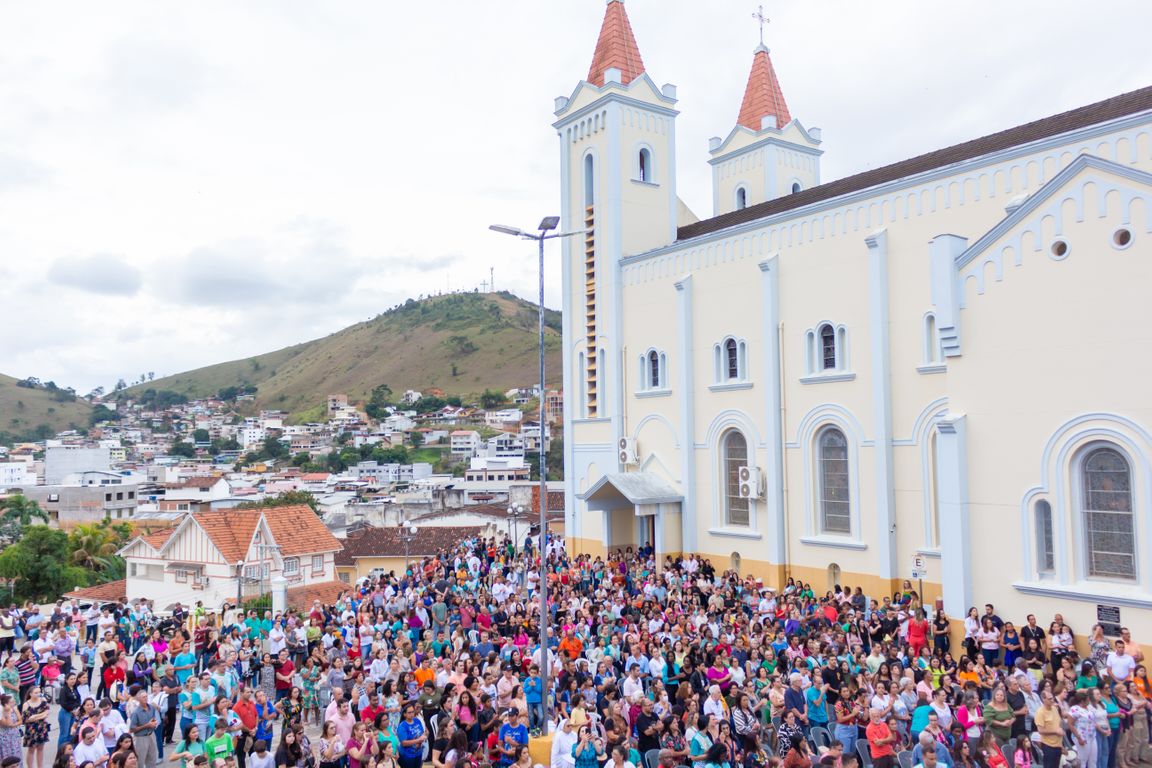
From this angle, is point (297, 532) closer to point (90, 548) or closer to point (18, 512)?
point (90, 548)

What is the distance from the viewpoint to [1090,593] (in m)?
15.0

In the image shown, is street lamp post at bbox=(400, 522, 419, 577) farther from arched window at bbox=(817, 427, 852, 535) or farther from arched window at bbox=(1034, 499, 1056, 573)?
arched window at bbox=(1034, 499, 1056, 573)

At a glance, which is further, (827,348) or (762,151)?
(762,151)

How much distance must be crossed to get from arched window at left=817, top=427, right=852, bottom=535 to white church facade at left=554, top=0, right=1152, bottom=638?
64mm

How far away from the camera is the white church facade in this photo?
15328 millimetres

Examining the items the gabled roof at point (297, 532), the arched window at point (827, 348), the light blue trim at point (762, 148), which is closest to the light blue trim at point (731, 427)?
the arched window at point (827, 348)

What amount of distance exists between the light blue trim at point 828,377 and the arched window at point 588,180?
11.1 meters

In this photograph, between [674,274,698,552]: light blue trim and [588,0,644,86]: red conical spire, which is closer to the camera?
[674,274,698,552]: light blue trim

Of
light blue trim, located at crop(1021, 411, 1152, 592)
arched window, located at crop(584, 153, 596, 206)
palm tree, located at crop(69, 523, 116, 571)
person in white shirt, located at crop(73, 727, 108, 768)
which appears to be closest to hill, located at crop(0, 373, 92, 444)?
palm tree, located at crop(69, 523, 116, 571)

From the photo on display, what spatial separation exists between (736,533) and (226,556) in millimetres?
22082

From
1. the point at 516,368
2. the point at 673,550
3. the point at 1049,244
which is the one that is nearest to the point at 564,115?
the point at 673,550

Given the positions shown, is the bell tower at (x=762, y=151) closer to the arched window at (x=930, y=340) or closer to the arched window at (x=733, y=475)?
the arched window at (x=733, y=475)

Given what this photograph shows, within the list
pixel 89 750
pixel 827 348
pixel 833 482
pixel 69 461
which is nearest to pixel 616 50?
pixel 827 348

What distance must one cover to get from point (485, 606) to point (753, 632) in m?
5.48
